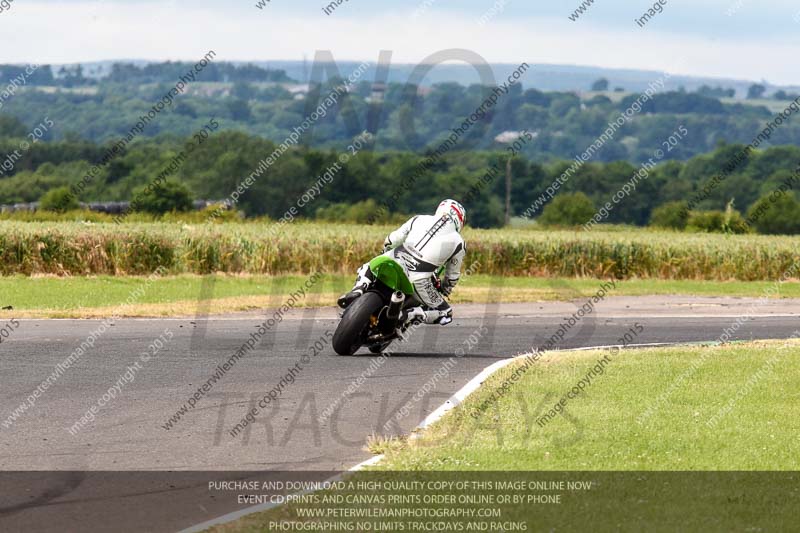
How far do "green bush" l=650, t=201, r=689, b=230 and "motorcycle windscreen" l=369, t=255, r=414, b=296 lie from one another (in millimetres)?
58722

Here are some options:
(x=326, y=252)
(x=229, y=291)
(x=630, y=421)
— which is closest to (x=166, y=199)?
(x=326, y=252)

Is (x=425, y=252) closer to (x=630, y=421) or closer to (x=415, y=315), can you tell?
(x=415, y=315)

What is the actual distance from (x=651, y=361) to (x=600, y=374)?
1.43 meters

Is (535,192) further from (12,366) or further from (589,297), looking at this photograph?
(12,366)

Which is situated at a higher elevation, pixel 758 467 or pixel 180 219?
pixel 758 467

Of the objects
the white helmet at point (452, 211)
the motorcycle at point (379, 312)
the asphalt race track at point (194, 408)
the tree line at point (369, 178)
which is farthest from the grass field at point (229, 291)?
the tree line at point (369, 178)

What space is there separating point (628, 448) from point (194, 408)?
421cm

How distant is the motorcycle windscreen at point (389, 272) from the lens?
50.6 ft

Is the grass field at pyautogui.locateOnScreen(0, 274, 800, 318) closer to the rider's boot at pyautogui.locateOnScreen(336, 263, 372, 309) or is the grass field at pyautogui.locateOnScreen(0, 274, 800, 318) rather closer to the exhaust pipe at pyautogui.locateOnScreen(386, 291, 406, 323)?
the rider's boot at pyautogui.locateOnScreen(336, 263, 372, 309)

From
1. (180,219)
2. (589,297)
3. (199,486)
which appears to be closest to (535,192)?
(180,219)

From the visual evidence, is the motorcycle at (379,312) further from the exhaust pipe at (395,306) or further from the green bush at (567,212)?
the green bush at (567,212)

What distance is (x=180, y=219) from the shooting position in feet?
144

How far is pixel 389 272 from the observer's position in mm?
15438

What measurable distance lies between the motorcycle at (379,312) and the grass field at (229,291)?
6620mm
